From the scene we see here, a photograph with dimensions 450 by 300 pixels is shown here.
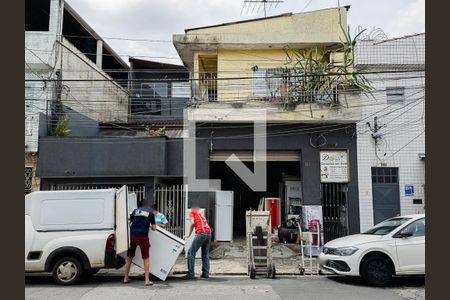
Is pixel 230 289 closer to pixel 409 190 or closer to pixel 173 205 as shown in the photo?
pixel 173 205

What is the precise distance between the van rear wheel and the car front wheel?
6.07 m

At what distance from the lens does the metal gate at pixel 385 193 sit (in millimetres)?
13953

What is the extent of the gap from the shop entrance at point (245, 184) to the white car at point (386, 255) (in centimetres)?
667

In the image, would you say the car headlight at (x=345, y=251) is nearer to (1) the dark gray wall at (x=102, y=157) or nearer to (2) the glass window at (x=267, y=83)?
(1) the dark gray wall at (x=102, y=157)

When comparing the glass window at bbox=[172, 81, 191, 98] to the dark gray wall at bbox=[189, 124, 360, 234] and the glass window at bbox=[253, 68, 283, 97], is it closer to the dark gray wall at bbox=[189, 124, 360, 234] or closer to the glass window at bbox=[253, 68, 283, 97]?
the glass window at bbox=[253, 68, 283, 97]

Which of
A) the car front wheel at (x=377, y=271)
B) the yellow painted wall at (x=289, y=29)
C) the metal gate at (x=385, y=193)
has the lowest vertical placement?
the car front wheel at (x=377, y=271)

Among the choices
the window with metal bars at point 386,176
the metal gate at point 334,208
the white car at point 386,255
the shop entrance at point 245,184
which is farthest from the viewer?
the shop entrance at point 245,184

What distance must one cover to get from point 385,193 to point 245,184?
6.23m

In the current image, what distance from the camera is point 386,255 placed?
869 cm

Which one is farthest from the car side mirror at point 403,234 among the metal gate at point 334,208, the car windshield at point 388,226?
the metal gate at point 334,208

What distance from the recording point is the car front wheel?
28.2 ft

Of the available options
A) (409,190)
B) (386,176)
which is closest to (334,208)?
(386,176)

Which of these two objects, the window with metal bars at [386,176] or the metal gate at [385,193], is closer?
the metal gate at [385,193]

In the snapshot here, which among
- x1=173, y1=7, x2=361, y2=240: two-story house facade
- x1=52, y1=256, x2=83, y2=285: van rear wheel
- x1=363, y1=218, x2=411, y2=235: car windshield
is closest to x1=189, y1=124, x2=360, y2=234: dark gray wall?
x1=173, y1=7, x2=361, y2=240: two-story house facade
